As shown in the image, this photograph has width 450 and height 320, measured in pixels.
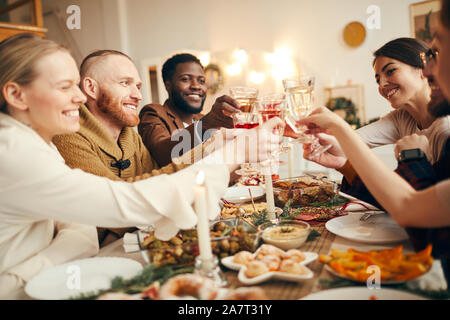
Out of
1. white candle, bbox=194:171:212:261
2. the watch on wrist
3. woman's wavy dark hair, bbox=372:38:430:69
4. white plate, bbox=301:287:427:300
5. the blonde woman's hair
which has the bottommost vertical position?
white plate, bbox=301:287:427:300

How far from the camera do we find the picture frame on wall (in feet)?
15.5

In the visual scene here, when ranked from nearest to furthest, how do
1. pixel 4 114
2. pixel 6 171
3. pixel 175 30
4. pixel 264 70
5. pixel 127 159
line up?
pixel 6 171
pixel 4 114
pixel 127 159
pixel 264 70
pixel 175 30

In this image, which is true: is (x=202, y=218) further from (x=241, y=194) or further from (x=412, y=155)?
(x=241, y=194)

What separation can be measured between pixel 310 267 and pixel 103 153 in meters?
1.28

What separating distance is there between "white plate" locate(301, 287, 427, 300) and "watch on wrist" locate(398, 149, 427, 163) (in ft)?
1.57

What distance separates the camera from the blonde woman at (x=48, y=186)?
100 cm

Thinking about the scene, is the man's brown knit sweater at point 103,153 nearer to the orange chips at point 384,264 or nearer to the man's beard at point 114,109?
the man's beard at point 114,109

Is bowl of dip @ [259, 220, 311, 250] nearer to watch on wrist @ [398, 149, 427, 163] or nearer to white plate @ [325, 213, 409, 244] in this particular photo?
white plate @ [325, 213, 409, 244]

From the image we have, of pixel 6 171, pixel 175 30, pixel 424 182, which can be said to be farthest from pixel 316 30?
pixel 6 171

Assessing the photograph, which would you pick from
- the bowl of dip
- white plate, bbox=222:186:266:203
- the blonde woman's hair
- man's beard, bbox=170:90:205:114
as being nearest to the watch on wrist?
the bowl of dip

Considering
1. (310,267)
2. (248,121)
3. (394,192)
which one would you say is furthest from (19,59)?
(394,192)
